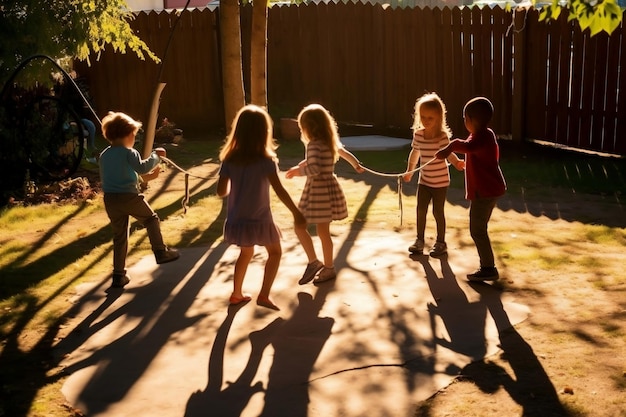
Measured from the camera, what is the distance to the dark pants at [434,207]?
780cm

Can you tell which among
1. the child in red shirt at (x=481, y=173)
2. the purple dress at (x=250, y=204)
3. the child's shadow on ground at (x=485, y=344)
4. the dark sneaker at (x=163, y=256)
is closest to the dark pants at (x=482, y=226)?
the child in red shirt at (x=481, y=173)

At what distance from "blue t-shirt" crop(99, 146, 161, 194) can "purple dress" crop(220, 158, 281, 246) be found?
37.0 inches

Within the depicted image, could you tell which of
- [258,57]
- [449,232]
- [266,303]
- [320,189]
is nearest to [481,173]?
[320,189]

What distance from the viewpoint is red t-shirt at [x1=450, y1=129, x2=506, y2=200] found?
6.88 metres

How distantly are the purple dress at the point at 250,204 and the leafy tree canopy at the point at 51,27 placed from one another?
5672mm

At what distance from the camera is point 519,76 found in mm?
13445

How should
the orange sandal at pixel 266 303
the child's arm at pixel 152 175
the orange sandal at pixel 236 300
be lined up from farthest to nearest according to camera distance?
the child's arm at pixel 152 175 < the orange sandal at pixel 236 300 < the orange sandal at pixel 266 303

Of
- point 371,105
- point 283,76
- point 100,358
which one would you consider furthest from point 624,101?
point 100,358

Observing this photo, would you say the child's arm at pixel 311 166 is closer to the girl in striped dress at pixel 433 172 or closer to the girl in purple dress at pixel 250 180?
the girl in purple dress at pixel 250 180

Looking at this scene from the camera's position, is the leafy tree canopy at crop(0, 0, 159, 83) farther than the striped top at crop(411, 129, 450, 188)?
Yes

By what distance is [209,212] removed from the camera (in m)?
9.84

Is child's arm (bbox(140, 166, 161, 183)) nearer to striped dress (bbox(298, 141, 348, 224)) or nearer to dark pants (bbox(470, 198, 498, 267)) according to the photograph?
striped dress (bbox(298, 141, 348, 224))

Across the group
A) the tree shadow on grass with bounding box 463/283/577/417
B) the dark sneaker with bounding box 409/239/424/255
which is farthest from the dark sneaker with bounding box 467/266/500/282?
Answer: the tree shadow on grass with bounding box 463/283/577/417

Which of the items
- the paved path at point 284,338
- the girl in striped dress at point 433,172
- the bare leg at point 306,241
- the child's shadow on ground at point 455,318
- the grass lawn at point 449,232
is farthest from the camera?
the girl in striped dress at point 433,172
